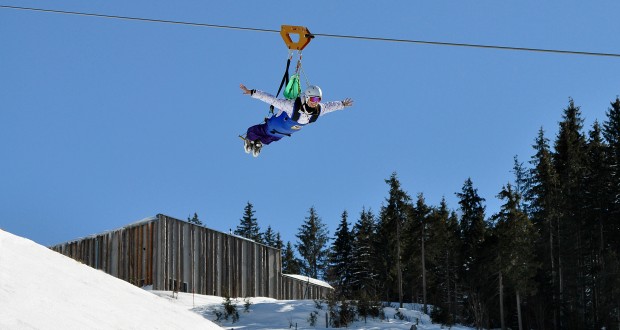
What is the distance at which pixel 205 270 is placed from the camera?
35500mm

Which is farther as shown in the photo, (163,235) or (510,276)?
(510,276)

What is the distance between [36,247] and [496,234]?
3107 cm

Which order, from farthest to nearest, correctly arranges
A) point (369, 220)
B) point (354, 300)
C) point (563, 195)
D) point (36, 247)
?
point (369, 220) < point (563, 195) < point (354, 300) < point (36, 247)

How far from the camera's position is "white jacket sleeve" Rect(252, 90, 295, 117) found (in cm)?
1469

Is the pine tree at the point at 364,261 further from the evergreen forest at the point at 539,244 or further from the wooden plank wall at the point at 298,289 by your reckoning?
the wooden plank wall at the point at 298,289

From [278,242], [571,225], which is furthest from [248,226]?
[571,225]

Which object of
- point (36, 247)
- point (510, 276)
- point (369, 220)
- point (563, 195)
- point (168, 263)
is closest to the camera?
point (36, 247)

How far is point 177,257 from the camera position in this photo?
34500mm

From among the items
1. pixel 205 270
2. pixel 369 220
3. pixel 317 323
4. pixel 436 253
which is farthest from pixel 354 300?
pixel 369 220

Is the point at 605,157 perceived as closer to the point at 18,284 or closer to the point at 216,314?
the point at 216,314

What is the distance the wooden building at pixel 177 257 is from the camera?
34.0 metres

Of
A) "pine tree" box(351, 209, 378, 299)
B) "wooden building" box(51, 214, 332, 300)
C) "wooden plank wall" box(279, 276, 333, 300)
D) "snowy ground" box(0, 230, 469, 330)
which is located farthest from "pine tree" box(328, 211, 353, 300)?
"snowy ground" box(0, 230, 469, 330)

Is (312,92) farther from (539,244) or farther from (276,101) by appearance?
(539,244)

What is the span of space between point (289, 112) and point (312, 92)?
0.69 meters
